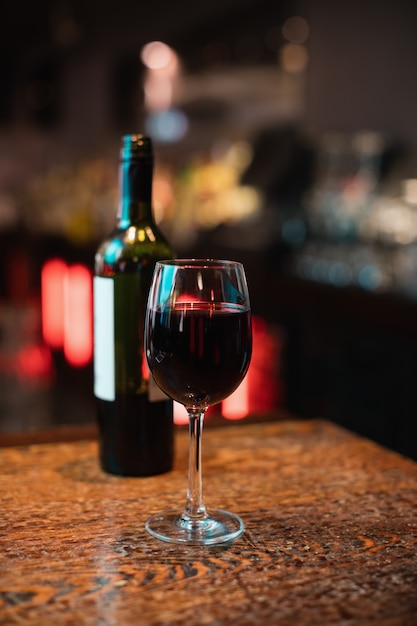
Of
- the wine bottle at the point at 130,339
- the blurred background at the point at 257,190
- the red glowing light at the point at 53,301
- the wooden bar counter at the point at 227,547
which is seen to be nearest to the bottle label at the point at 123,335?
the wine bottle at the point at 130,339

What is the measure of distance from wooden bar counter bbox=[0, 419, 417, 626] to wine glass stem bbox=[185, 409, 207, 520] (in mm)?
52

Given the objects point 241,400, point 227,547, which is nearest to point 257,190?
point 241,400

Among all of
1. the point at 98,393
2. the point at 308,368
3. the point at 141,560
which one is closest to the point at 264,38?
the point at 308,368

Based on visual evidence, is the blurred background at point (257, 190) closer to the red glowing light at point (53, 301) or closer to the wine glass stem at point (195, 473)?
the red glowing light at point (53, 301)

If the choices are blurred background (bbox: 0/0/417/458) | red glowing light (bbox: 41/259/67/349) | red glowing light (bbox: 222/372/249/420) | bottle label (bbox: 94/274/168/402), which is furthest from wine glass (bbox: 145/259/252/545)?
red glowing light (bbox: 41/259/67/349)

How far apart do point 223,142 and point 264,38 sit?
1.02 meters

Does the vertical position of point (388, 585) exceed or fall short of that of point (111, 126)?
it falls short

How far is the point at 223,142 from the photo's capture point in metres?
5.52

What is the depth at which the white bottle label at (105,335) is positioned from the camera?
1.02 metres

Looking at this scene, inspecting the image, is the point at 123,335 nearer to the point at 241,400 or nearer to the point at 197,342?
the point at 197,342

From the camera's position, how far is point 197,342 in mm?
827

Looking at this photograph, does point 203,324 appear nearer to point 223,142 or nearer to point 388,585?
point 388,585

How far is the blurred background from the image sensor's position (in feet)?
9.71

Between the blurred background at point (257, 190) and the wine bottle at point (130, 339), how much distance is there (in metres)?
0.31
